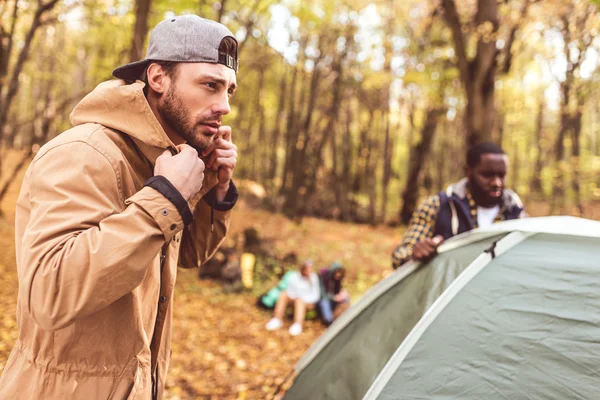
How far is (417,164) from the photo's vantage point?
1675 centimetres

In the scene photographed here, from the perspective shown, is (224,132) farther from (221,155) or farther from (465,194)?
(465,194)

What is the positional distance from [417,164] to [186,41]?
16.1 meters

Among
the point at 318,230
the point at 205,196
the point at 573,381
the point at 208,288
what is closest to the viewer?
the point at 573,381

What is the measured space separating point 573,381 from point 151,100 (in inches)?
78.7

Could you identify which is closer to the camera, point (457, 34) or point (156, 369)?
point (156, 369)

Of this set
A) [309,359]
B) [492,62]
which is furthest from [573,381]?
[492,62]

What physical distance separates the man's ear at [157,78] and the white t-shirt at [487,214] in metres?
2.60

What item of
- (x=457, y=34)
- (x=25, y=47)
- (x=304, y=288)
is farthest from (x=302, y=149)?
(x=25, y=47)

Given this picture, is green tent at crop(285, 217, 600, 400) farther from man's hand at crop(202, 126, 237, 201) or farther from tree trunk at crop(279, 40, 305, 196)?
tree trunk at crop(279, 40, 305, 196)

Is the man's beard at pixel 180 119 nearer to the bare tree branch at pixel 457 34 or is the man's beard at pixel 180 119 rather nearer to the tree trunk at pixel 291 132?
the bare tree branch at pixel 457 34

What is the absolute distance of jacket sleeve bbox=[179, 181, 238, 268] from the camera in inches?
74.6

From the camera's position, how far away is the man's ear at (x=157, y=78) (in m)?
1.51

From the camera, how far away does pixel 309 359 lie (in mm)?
2988

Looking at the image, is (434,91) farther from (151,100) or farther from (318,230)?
(151,100)
